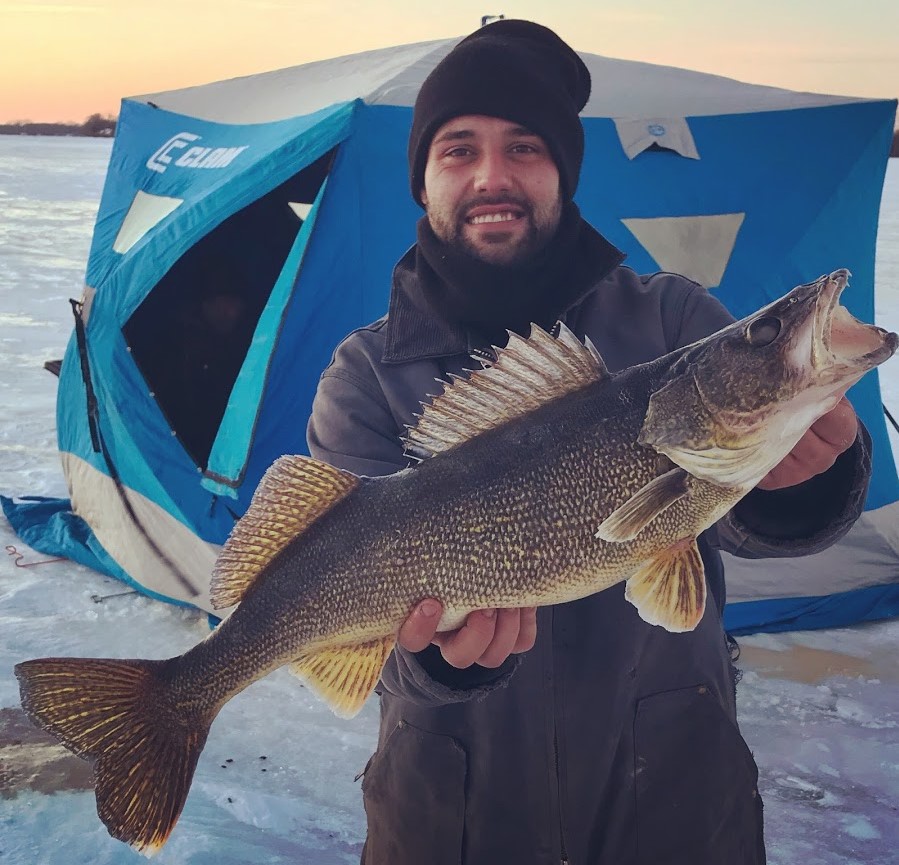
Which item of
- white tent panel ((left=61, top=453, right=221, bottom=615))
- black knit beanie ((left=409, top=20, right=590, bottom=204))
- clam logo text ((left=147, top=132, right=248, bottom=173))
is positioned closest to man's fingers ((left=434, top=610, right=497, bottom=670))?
black knit beanie ((left=409, top=20, right=590, bottom=204))

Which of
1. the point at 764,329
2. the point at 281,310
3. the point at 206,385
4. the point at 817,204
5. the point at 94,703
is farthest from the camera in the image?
the point at 206,385

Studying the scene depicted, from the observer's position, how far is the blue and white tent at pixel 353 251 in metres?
4.20

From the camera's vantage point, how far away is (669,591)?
6.27ft

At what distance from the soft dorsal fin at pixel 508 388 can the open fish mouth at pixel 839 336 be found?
1.36 feet

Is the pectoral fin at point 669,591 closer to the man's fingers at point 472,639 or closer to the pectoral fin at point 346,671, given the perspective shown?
the man's fingers at point 472,639

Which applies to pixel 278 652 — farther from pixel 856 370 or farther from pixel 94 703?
pixel 856 370

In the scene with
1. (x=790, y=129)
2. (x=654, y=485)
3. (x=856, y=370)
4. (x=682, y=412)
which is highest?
(x=790, y=129)

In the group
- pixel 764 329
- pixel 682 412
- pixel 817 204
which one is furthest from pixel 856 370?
pixel 817 204

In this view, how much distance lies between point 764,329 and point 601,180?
2719mm

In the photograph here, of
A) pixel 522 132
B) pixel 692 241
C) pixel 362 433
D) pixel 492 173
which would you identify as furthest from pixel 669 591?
pixel 692 241

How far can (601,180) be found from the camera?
4.35 meters

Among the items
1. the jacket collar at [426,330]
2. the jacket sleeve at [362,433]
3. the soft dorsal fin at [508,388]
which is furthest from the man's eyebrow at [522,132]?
the soft dorsal fin at [508,388]

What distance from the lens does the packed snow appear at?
3.17 metres

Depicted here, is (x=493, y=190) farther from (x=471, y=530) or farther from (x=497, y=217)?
(x=471, y=530)
